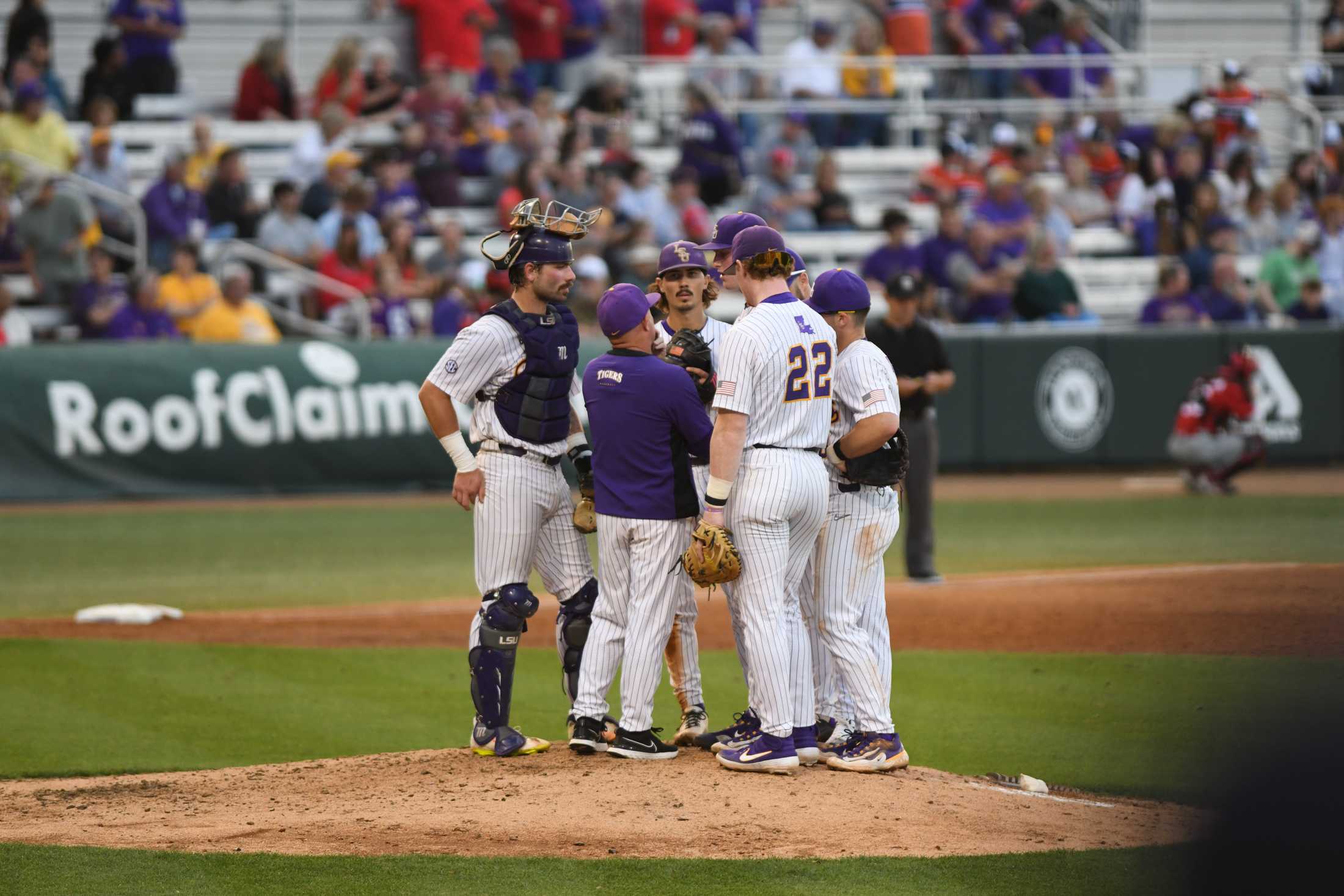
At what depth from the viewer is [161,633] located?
36.6ft

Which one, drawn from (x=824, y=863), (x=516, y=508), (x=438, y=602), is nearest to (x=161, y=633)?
(x=438, y=602)

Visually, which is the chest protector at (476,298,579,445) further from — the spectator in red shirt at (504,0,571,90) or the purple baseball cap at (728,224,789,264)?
the spectator in red shirt at (504,0,571,90)

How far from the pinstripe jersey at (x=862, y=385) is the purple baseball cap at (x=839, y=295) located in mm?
161

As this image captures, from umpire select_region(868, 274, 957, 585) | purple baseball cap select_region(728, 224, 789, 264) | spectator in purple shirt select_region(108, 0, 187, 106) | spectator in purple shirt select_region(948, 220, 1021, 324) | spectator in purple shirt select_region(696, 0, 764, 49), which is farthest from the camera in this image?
spectator in purple shirt select_region(696, 0, 764, 49)

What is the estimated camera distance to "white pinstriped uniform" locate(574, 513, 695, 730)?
691 centimetres

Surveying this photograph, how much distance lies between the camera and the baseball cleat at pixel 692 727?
24.2 feet

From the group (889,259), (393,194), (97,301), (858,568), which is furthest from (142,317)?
(858,568)

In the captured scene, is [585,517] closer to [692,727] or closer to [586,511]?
[586,511]

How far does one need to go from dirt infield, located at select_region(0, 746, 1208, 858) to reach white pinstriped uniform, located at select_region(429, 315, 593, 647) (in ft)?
2.60

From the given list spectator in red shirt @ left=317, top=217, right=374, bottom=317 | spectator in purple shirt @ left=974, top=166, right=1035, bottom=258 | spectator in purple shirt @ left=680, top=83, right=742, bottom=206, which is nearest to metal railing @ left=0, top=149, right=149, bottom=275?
spectator in red shirt @ left=317, top=217, right=374, bottom=317

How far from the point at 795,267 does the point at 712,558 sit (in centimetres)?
136

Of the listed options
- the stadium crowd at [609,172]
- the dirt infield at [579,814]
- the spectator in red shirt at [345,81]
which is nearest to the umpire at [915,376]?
the dirt infield at [579,814]

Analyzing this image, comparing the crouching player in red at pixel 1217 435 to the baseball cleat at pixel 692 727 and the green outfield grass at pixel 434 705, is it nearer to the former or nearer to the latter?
the green outfield grass at pixel 434 705

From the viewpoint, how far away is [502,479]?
23.7 ft
